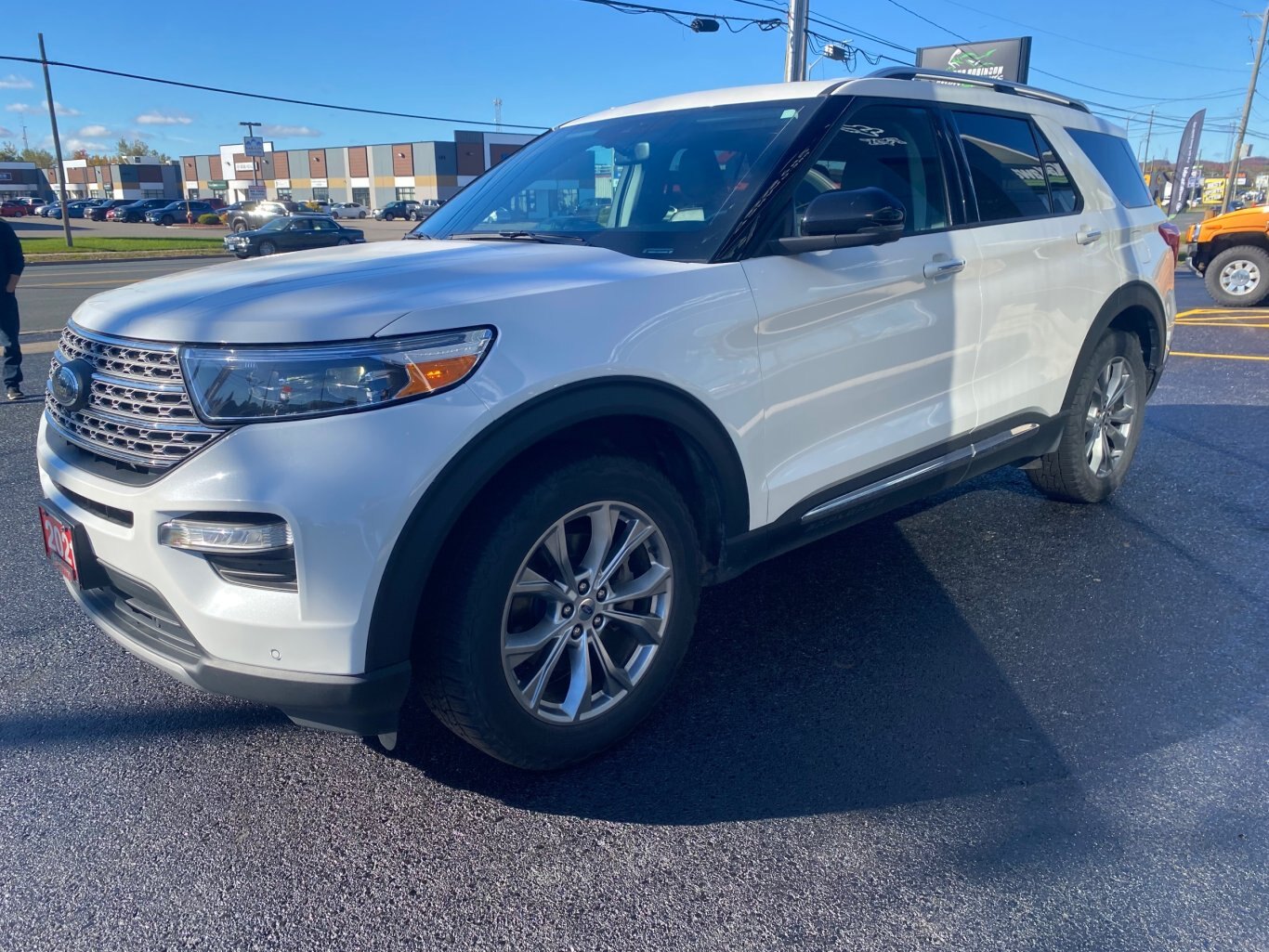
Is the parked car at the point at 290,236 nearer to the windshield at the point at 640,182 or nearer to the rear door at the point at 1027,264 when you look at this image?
the windshield at the point at 640,182

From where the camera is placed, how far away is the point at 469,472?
224cm

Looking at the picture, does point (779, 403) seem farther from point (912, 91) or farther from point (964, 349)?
point (912, 91)

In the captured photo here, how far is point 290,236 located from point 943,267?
1278 inches

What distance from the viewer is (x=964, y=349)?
3.70 m

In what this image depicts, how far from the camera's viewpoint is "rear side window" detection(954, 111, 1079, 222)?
12.7 ft

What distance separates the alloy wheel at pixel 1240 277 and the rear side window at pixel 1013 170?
10900mm

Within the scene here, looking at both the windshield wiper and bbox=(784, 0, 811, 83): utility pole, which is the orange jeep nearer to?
bbox=(784, 0, 811, 83): utility pole

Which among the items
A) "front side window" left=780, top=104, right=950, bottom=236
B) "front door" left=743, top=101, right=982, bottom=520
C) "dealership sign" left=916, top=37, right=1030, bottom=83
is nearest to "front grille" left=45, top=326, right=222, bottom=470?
"front door" left=743, top=101, right=982, bottom=520

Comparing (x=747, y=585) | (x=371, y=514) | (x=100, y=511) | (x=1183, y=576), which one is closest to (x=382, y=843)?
(x=371, y=514)

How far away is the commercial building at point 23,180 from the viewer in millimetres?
94625

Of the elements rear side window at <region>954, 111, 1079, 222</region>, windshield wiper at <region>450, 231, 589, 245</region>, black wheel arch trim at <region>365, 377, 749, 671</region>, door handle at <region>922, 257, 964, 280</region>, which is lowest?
black wheel arch trim at <region>365, 377, 749, 671</region>

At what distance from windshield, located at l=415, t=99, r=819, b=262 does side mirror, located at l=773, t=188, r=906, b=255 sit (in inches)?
8.5

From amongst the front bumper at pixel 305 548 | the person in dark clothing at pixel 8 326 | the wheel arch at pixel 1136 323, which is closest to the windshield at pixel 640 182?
the front bumper at pixel 305 548

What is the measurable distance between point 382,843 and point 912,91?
10.5 feet
